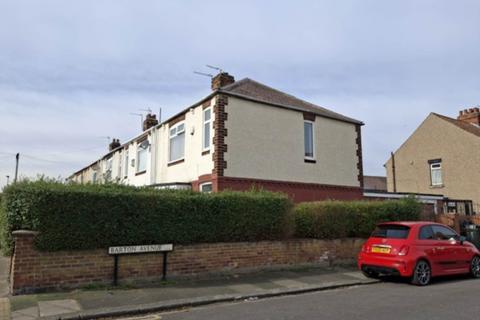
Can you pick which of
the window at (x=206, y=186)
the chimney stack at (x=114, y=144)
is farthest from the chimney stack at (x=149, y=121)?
the window at (x=206, y=186)

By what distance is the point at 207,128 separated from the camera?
635 inches

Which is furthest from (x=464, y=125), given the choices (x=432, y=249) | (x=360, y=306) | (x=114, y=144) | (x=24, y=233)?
(x=24, y=233)

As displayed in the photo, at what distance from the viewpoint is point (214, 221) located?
10383 mm

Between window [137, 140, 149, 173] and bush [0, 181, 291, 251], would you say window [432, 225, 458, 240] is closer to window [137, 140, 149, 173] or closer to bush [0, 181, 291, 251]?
bush [0, 181, 291, 251]

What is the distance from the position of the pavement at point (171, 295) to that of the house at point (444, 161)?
17213 millimetres

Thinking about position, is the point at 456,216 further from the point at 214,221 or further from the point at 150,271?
the point at 150,271

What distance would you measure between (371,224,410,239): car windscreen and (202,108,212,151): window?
23.8 ft

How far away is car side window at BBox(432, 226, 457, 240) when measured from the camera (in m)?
10.6

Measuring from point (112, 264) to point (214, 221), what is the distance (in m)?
2.63

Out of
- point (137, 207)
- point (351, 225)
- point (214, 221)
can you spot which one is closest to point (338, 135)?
point (351, 225)

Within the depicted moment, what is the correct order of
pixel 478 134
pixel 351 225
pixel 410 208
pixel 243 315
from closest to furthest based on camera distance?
pixel 243 315, pixel 351 225, pixel 410 208, pixel 478 134

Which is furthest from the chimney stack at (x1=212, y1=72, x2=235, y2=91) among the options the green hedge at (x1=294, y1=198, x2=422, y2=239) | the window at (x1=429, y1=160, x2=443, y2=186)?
the window at (x1=429, y1=160, x2=443, y2=186)

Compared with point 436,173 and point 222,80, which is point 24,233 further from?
point 436,173

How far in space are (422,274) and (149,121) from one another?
19.2m
